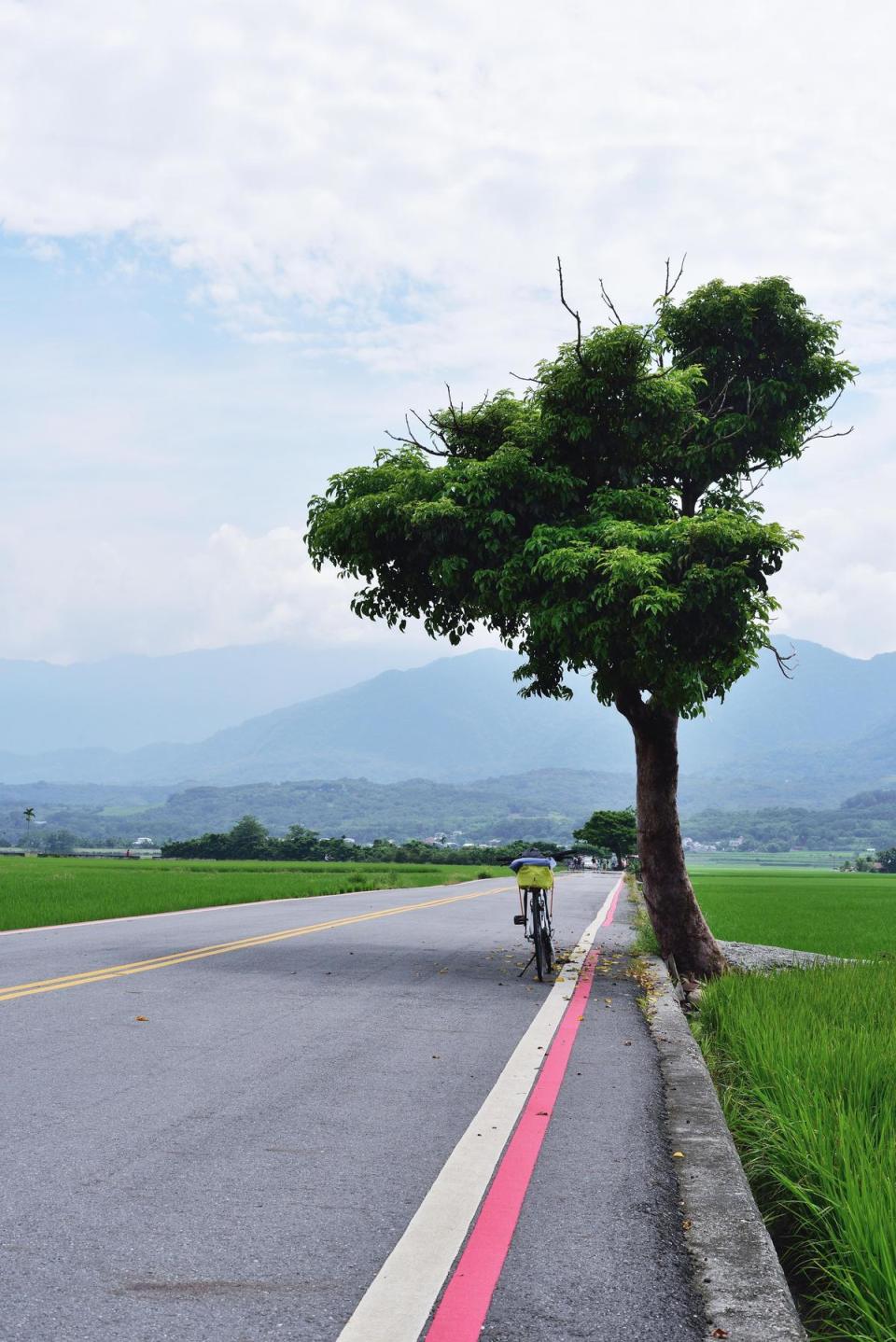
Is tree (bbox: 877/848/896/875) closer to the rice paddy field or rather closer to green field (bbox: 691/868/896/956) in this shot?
green field (bbox: 691/868/896/956)

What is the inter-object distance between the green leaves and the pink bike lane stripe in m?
5.25

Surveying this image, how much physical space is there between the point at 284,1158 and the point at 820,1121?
2268 millimetres

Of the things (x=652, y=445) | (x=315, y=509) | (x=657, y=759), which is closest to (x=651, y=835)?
(x=657, y=759)

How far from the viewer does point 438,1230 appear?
4.06 metres

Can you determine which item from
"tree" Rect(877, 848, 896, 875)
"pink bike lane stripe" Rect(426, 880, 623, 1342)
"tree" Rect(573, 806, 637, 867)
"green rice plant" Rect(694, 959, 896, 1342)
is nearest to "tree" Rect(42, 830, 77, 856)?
"tree" Rect(573, 806, 637, 867)

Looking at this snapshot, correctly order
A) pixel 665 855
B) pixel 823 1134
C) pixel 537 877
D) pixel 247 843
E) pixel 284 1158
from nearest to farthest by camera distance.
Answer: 1. pixel 823 1134
2. pixel 284 1158
3. pixel 537 877
4. pixel 665 855
5. pixel 247 843

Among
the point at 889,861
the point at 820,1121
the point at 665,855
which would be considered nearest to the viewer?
the point at 820,1121

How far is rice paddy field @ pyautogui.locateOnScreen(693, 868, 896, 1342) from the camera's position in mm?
3430

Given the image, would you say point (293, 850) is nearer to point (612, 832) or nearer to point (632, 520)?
point (612, 832)

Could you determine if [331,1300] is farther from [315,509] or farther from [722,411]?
[722,411]

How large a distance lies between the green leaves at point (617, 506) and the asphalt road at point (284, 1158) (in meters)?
3.65

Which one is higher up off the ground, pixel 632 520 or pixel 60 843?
pixel 632 520

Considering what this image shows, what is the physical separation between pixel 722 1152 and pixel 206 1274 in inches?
97.1

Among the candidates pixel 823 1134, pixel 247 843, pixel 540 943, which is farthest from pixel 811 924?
pixel 247 843
